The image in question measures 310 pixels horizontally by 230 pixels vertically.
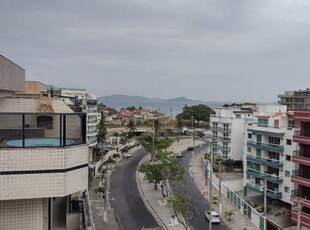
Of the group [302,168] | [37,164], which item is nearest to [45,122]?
[37,164]

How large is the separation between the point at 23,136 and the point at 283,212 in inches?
1448

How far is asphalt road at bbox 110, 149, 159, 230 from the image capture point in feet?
138

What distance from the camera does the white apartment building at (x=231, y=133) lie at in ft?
235

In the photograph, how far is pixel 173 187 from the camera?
55844mm

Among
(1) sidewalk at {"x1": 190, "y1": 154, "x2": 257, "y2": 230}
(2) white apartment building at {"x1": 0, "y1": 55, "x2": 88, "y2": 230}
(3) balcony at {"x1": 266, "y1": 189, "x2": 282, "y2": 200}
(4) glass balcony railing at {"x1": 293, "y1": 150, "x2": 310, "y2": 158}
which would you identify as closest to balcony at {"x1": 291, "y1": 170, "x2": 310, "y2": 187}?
(4) glass balcony railing at {"x1": 293, "y1": 150, "x2": 310, "y2": 158}

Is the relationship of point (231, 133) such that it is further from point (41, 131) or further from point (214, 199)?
point (41, 131)

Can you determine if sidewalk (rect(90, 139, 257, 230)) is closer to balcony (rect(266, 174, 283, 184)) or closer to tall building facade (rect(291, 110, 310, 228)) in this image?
tall building facade (rect(291, 110, 310, 228))

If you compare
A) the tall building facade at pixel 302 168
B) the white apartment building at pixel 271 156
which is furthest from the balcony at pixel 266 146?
the tall building facade at pixel 302 168

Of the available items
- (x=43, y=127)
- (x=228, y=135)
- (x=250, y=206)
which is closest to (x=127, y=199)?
(x=250, y=206)

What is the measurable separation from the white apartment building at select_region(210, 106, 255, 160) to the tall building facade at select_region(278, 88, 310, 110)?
55722 millimetres

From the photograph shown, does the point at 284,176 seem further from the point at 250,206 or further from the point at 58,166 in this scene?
the point at 58,166

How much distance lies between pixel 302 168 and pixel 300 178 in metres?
1.10

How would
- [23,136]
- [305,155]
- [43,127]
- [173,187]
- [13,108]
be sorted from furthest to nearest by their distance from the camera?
[173,187] < [305,155] < [13,108] < [43,127] < [23,136]

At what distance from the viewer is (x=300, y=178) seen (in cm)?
3972
